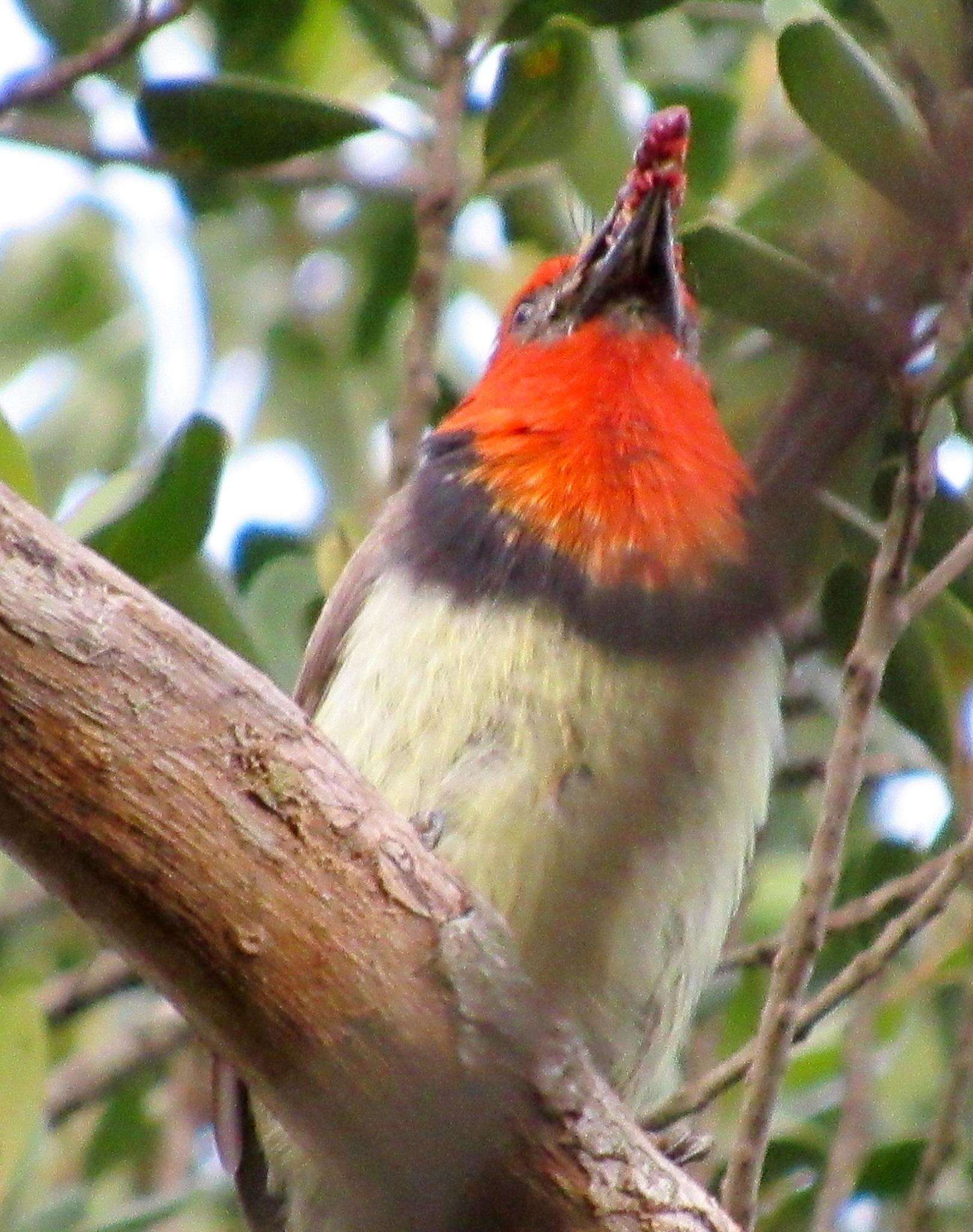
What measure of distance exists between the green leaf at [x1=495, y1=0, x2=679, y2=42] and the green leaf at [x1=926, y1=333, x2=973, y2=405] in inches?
47.0

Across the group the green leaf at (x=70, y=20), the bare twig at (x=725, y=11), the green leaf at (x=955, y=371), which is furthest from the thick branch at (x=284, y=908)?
the bare twig at (x=725, y=11)

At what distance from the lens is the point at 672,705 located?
1.52 metres

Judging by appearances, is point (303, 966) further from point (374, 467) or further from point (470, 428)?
point (374, 467)

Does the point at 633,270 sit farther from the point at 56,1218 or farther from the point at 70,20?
the point at 56,1218

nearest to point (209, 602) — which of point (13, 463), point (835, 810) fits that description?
point (13, 463)

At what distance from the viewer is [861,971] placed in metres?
2.75

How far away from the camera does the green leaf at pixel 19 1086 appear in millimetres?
3109

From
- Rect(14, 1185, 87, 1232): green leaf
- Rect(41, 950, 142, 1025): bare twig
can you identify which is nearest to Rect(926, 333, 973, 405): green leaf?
Rect(14, 1185, 87, 1232): green leaf

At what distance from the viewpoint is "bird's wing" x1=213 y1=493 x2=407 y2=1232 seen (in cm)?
306

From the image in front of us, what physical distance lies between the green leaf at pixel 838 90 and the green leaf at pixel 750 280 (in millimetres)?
157

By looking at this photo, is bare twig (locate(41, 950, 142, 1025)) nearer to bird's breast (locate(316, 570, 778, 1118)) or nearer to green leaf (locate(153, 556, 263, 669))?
green leaf (locate(153, 556, 263, 669))

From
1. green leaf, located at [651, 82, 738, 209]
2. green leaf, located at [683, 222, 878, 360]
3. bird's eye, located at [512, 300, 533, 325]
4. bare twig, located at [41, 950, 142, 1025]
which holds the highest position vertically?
green leaf, located at [651, 82, 738, 209]

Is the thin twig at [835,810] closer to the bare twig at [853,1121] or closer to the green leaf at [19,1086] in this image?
the bare twig at [853,1121]

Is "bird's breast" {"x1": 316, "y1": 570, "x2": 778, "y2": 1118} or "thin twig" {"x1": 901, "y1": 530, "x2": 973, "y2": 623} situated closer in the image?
"thin twig" {"x1": 901, "y1": 530, "x2": 973, "y2": 623}
